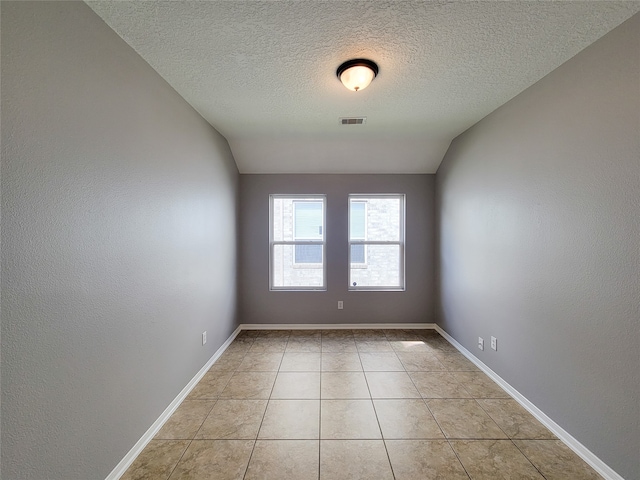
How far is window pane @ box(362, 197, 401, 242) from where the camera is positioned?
3896mm

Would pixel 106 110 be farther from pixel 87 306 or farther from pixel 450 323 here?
pixel 450 323

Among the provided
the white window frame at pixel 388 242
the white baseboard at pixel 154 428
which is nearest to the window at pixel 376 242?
the white window frame at pixel 388 242

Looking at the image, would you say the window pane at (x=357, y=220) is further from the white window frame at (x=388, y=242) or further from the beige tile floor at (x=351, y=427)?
the beige tile floor at (x=351, y=427)

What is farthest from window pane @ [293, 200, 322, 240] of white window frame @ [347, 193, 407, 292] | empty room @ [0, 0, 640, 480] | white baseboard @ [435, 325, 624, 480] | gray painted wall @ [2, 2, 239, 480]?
white baseboard @ [435, 325, 624, 480]

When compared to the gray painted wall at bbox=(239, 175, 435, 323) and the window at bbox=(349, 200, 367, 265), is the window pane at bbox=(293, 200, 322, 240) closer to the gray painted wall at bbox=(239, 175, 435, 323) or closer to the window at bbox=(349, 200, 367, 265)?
the gray painted wall at bbox=(239, 175, 435, 323)

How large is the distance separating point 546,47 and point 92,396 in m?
3.27

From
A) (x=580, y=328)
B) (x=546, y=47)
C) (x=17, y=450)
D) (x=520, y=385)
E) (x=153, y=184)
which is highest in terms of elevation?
(x=546, y=47)

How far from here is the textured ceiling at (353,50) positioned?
4.39 ft

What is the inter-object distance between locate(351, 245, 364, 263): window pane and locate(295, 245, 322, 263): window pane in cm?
51

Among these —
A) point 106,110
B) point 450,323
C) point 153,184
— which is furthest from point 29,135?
point 450,323

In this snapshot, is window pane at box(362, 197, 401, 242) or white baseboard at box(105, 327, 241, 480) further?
window pane at box(362, 197, 401, 242)

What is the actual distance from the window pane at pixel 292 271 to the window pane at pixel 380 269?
56cm

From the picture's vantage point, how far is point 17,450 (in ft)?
3.21

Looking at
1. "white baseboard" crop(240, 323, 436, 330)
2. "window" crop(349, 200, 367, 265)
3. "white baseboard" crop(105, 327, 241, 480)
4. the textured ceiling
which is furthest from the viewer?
"window" crop(349, 200, 367, 265)
